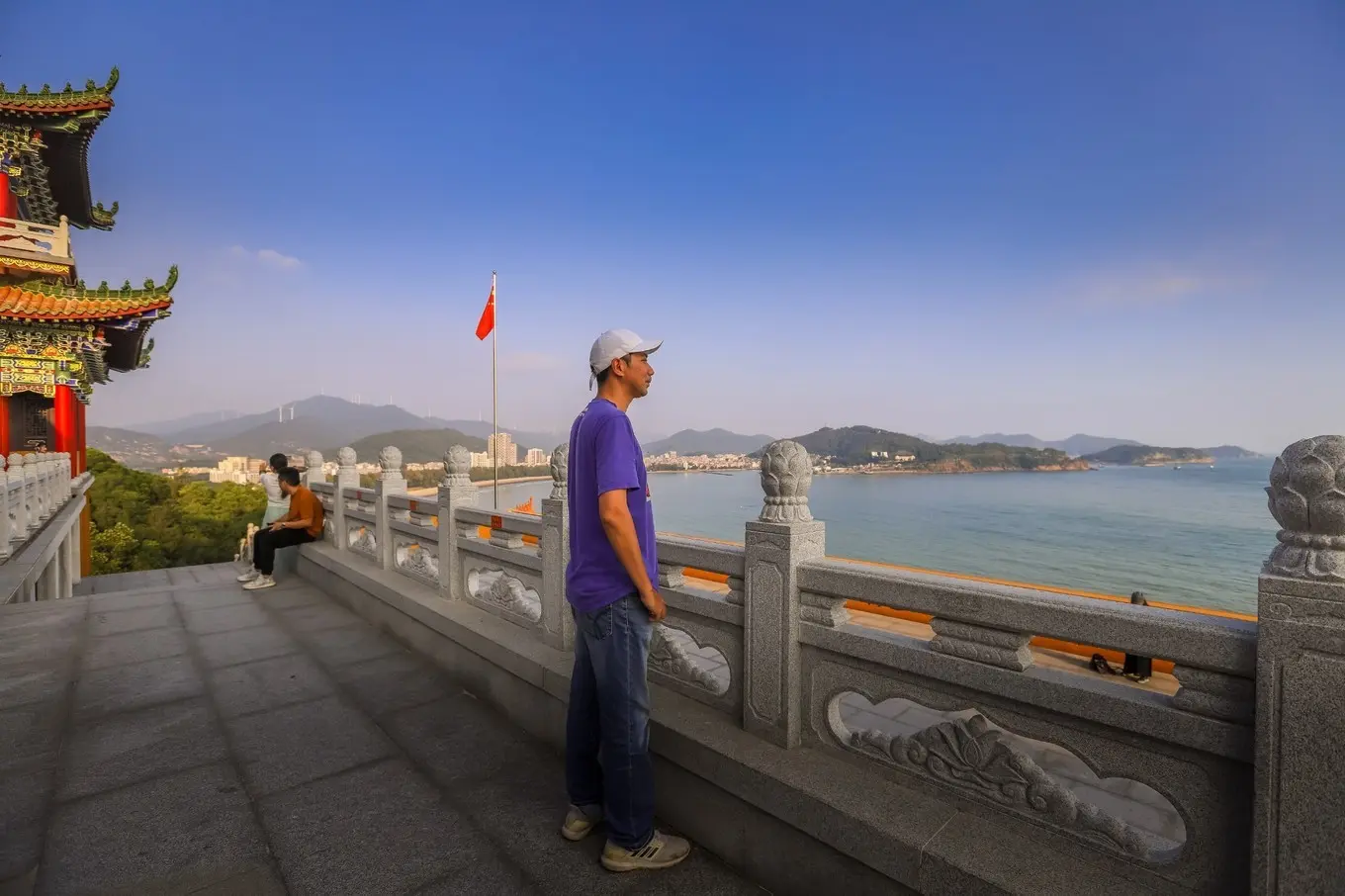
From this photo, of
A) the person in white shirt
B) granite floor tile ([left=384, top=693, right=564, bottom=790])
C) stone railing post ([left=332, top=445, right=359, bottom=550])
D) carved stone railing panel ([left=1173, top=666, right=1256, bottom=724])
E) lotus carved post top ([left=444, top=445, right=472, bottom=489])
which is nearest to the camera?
carved stone railing panel ([left=1173, top=666, right=1256, bottom=724])

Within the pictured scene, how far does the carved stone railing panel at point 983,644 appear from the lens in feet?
6.66

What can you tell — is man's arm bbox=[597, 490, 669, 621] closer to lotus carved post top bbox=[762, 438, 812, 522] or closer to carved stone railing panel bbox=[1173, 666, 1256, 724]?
lotus carved post top bbox=[762, 438, 812, 522]

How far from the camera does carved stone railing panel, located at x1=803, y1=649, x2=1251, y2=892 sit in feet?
5.54

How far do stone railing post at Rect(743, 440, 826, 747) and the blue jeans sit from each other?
517mm

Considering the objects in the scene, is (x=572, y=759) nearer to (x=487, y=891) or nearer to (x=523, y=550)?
(x=487, y=891)

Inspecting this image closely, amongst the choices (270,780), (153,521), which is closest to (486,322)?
(270,780)

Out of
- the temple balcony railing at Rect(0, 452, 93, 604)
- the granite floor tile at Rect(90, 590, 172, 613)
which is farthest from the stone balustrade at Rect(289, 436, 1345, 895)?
the temple balcony railing at Rect(0, 452, 93, 604)

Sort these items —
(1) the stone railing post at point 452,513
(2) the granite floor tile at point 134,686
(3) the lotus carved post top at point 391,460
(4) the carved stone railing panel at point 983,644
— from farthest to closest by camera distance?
(3) the lotus carved post top at point 391,460 → (1) the stone railing post at point 452,513 → (2) the granite floor tile at point 134,686 → (4) the carved stone railing panel at point 983,644

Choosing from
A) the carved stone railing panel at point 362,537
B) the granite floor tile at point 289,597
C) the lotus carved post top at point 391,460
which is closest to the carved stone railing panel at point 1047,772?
the lotus carved post top at point 391,460

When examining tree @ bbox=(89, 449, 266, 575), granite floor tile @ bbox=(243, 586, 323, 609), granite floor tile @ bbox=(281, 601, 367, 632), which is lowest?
tree @ bbox=(89, 449, 266, 575)

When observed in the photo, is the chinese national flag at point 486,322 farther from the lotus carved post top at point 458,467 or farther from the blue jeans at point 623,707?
the blue jeans at point 623,707

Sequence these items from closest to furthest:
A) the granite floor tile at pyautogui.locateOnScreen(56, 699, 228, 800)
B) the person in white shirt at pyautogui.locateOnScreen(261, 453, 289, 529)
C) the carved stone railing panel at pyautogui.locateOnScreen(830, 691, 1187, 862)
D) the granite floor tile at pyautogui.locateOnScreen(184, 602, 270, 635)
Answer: the carved stone railing panel at pyautogui.locateOnScreen(830, 691, 1187, 862)
the granite floor tile at pyautogui.locateOnScreen(56, 699, 228, 800)
the granite floor tile at pyautogui.locateOnScreen(184, 602, 270, 635)
the person in white shirt at pyautogui.locateOnScreen(261, 453, 289, 529)

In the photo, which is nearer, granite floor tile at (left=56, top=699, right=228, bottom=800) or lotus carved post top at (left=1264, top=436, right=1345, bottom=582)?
lotus carved post top at (left=1264, top=436, right=1345, bottom=582)

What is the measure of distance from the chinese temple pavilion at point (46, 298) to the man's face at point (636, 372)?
13.8m
